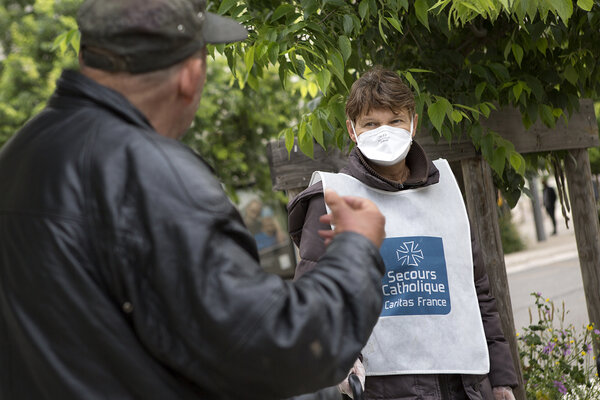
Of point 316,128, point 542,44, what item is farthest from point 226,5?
point 542,44

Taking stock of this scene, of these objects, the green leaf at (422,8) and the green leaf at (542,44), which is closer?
the green leaf at (422,8)

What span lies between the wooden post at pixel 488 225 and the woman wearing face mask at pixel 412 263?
3.23 ft

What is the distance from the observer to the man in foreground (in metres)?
1.24

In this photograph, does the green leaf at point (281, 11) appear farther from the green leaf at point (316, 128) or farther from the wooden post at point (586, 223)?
the wooden post at point (586, 223)

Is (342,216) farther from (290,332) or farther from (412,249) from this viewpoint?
(412,249)

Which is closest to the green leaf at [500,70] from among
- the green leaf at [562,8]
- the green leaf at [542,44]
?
the green leaf at [542,44]

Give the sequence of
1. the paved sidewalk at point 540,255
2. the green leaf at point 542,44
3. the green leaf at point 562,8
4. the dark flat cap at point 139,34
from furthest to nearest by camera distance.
→ the paved sidewalk at point 540,255 → the green leaf at point 542,44 → the green leaf at point 562,8 → the dark flat cap at point 139,34

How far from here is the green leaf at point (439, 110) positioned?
312 centimetres

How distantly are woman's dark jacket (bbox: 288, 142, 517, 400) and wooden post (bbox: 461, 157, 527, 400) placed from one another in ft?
3.37

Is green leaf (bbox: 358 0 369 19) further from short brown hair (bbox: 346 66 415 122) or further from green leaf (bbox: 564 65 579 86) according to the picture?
green leaf (bbox: 564 65 579 86)

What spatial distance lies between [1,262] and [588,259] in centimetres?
409

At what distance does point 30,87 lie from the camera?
40.4 feet

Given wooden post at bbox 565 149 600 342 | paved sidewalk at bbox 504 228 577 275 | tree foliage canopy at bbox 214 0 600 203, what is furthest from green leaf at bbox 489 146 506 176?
paved sidewalk at bbox 504 228 577 275

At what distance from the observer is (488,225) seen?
3762mm
